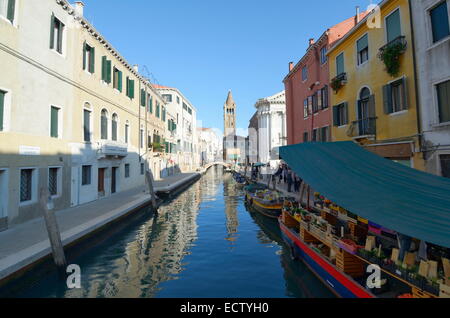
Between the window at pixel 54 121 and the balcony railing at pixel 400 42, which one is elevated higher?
the balcony railing at pixel 400 42

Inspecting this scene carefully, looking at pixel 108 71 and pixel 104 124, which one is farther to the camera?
Result: pixel 108 71

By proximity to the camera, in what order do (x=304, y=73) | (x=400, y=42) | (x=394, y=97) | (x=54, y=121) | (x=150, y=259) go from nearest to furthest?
(x=150, y=259) < (x=400, y=42) < (x=394, y=97) < (x=54, y=121) < (x=304, y=73)

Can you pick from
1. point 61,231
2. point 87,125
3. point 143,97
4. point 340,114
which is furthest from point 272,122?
point 61,231

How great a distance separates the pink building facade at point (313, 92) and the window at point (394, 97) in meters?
3.97

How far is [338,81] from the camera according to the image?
14820 mm

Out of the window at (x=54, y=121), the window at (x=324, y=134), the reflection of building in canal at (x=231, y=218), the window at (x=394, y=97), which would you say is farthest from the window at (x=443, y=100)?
the window at (x=54, y=121)

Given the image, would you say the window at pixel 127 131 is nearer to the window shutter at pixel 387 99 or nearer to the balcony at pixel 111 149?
the balcony at pixel 111 149

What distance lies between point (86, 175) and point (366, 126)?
15.7 m

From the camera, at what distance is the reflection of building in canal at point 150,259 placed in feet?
20.9

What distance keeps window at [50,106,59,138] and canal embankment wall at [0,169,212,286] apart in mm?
3743

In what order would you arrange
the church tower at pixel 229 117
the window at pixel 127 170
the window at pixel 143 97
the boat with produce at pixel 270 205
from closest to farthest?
the boat with produce at pixel 270 205, the window at pixel 127 170, the window at pixel 143 97, the church tower at pixel 229 117

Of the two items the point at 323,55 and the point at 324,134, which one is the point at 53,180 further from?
the point at 323,55
